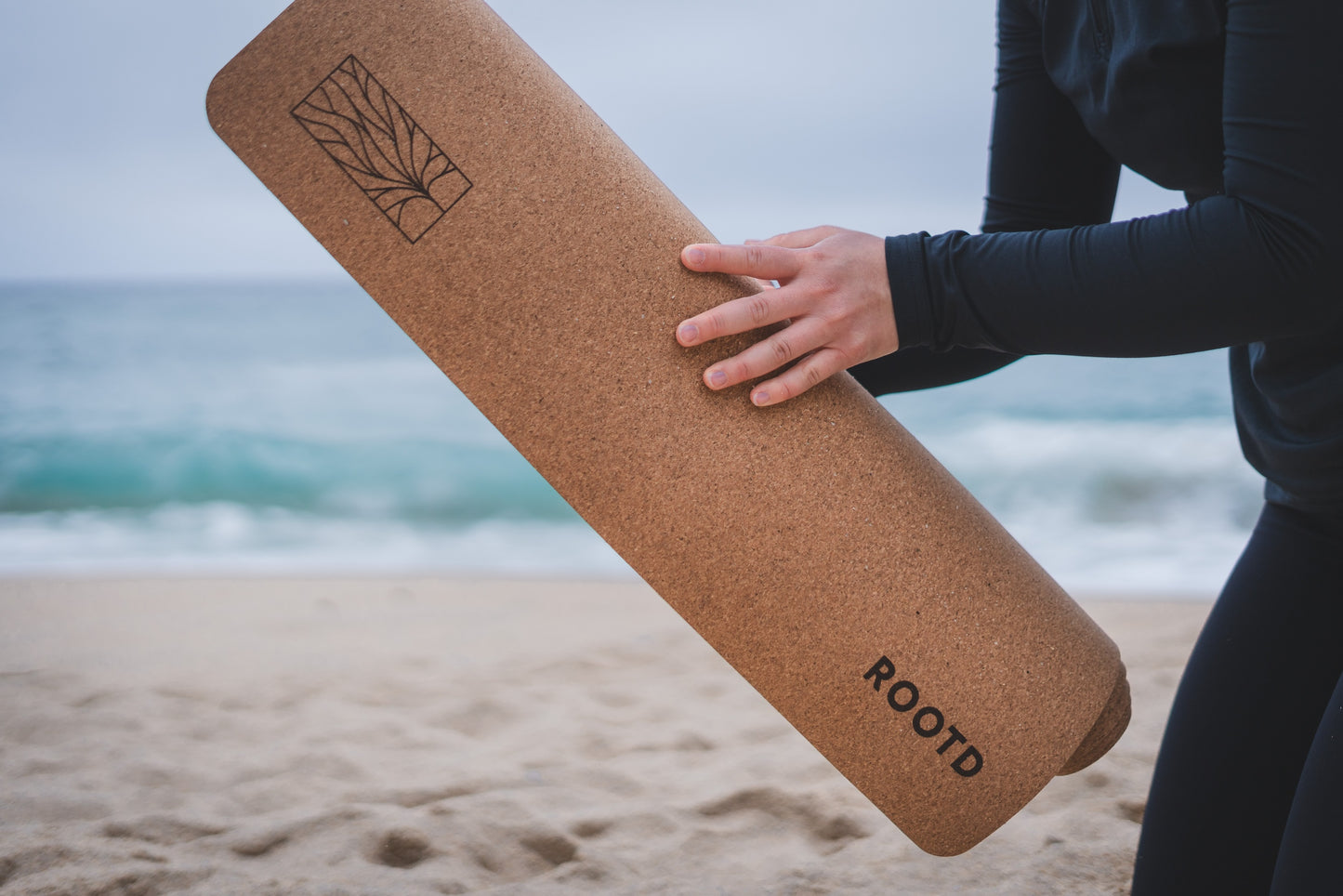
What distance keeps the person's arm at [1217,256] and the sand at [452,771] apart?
964 millimetres

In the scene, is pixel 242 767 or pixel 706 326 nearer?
pixel 706 326

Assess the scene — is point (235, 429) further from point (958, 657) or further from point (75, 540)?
point (958, 657)

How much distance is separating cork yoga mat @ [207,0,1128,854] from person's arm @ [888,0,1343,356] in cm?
15

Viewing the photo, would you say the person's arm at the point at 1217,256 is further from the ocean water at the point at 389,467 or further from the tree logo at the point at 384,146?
the ocean water at the point at 389,467

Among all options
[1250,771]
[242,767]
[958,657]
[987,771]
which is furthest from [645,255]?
[242,767]

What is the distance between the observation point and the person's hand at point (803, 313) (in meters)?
0.73

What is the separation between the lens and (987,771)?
0.81m

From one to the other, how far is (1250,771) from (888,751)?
40 cm

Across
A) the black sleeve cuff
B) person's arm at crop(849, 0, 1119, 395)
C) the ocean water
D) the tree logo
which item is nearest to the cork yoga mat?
the tree logo

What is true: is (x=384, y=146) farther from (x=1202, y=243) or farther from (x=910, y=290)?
(x=1202, y=243)

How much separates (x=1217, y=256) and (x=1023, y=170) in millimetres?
453

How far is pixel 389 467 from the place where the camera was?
19.0 ft

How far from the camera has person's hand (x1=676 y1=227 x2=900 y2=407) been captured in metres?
0.73

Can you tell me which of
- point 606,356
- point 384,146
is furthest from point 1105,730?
point 384,146
